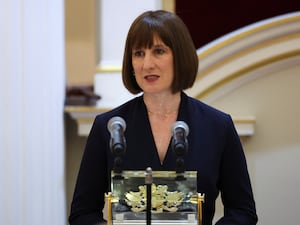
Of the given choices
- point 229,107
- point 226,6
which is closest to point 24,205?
point 229,107

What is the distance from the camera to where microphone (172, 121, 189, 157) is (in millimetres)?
1422

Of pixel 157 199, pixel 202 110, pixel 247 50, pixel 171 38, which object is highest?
pixel 171 38

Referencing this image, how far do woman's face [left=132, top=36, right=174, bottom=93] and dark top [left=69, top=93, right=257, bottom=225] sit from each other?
13 cm

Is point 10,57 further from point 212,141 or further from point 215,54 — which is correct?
point 215,54

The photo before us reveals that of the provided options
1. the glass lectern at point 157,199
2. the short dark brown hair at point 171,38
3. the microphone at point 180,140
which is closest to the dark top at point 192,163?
the short dark brown hair at point 171,38

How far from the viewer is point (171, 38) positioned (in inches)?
71.2

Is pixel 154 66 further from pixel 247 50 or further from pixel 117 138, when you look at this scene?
pixel 247 50

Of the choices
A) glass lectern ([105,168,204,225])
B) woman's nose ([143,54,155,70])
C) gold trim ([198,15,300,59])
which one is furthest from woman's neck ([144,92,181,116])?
gold trim ([198,15,300,59])

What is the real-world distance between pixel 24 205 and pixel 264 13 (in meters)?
1.66

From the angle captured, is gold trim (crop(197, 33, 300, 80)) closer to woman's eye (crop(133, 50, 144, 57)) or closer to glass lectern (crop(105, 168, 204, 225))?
woman's eye (crop(133, 50, 144, 57))

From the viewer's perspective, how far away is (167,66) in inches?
Answer: 72.3

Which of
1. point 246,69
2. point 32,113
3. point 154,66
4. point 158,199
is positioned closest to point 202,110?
point 154,66

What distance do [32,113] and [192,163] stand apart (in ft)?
2.66

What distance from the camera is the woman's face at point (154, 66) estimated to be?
181 cm
